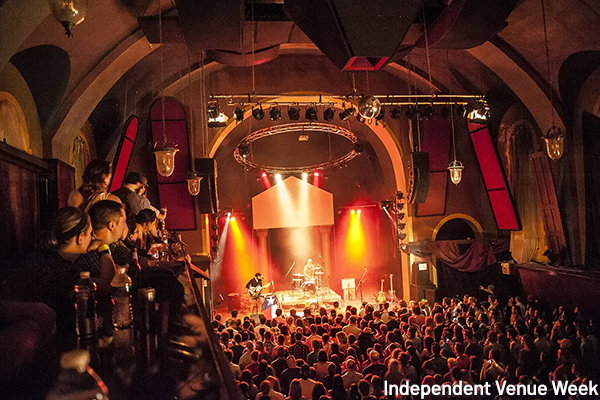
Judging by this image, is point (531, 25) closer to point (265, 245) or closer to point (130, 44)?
point (130, 44)

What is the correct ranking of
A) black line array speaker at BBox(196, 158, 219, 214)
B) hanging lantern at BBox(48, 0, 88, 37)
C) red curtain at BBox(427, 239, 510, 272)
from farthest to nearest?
red curtain at BBox(427, 239, 510, 272) → black line array speaker at BBox(196, 158, 219, 214) → hanging lantern at BBox(48, 0, 88, 37)

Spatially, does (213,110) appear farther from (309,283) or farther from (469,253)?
(309,283)

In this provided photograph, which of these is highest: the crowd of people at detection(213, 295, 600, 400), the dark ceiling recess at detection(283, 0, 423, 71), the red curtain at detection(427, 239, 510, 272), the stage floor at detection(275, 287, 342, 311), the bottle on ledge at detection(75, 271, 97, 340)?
the dark ceiling recess at detection(283, 0, 423, 71)

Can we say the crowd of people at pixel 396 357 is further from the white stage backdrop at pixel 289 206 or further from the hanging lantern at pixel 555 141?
the white stage backdrop at pixel 289 206

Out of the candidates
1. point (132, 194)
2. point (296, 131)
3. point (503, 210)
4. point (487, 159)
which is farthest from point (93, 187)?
point (296, 131)

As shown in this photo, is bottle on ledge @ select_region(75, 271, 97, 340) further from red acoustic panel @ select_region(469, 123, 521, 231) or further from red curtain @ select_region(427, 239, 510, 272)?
red curtain @ select_region(427, 239, 510, 272)

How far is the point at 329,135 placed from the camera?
61.1ft

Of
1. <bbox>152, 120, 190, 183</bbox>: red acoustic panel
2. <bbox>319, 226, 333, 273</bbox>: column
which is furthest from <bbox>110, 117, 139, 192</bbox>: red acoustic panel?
<bbox>319, 226, 333, 273</bbox>: column

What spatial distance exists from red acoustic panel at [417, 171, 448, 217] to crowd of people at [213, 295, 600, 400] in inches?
217

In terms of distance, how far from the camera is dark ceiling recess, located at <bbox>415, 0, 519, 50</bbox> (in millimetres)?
6090

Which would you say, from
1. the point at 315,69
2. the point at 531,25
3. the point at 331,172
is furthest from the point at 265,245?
the point at 531,25

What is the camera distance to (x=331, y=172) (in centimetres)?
1934

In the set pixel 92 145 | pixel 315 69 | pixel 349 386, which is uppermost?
pixel 315 69

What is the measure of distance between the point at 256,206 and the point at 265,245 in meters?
1.67
